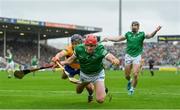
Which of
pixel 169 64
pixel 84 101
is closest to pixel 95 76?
pixel 84 101

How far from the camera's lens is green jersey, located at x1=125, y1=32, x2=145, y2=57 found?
61.6ft

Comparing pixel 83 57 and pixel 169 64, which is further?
pixel 169 64

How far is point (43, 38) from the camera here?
359 feet

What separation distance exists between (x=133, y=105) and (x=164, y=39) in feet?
327

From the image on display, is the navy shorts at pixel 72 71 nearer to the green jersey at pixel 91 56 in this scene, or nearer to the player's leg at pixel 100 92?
the player's leg at pixel 100 92

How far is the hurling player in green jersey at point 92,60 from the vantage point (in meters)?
13.3

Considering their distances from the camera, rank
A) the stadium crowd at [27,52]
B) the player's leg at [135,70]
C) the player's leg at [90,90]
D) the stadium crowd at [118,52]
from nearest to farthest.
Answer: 1. the player's leg at [90,90]
2. the player's leg at [135,70]
3. the stadium crowd at [27,52]
4. the stadium crowd at [118,52]

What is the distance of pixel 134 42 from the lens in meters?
18.8

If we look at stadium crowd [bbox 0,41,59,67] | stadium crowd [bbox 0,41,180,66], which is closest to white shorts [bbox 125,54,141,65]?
stadium crowd [bbox 0,41,59,67]

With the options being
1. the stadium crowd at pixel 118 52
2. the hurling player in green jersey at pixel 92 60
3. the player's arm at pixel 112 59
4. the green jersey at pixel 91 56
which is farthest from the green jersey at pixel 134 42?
the stadium crowd at pixel 118 52

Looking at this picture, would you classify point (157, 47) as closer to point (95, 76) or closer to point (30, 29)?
point (30, 29)

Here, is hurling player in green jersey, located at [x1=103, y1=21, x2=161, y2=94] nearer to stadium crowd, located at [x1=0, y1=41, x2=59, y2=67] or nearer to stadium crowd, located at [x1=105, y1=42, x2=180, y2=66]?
stadium crowd, located at [x1=0, y1=41, x2=59, y2=67]

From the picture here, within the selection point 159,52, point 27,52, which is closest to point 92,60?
point 27,52

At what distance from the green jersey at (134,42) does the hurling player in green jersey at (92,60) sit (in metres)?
4.81
